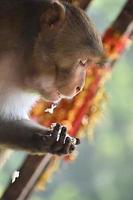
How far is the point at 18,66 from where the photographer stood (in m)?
1.32

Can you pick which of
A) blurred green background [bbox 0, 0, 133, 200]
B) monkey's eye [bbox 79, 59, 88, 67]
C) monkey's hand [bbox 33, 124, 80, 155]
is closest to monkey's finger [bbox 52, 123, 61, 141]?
monkey's hand [bbox 33, 124, 80, 155]

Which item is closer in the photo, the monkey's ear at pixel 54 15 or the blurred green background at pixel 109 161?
the monkey's ear at pixel 54 15

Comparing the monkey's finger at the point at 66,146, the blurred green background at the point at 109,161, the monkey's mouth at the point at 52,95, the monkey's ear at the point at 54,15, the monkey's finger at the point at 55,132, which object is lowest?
the monkey's finger at the point at 66,146

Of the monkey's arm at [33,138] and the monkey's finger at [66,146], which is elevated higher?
the monkey's arm at [33,138]

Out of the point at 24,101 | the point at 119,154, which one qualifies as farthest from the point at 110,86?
the point at 24,101

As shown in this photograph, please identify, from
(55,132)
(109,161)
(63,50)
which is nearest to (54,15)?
(63,50)

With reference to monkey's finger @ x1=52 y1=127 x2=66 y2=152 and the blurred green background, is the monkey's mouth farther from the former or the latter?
the blurred green background

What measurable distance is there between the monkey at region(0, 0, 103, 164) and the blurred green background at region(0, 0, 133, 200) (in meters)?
1.79

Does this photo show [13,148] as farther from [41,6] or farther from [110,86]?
[110,86]

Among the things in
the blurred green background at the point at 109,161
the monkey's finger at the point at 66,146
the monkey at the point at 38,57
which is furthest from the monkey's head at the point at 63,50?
the blurred green background at the point at 109,161

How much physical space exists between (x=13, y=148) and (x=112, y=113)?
1.87 meters

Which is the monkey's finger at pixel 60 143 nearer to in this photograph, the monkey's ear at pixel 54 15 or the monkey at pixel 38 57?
A: the monkey at pixel 38 57

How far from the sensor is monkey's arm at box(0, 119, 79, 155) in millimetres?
1224

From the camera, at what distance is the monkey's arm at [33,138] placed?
122cm
